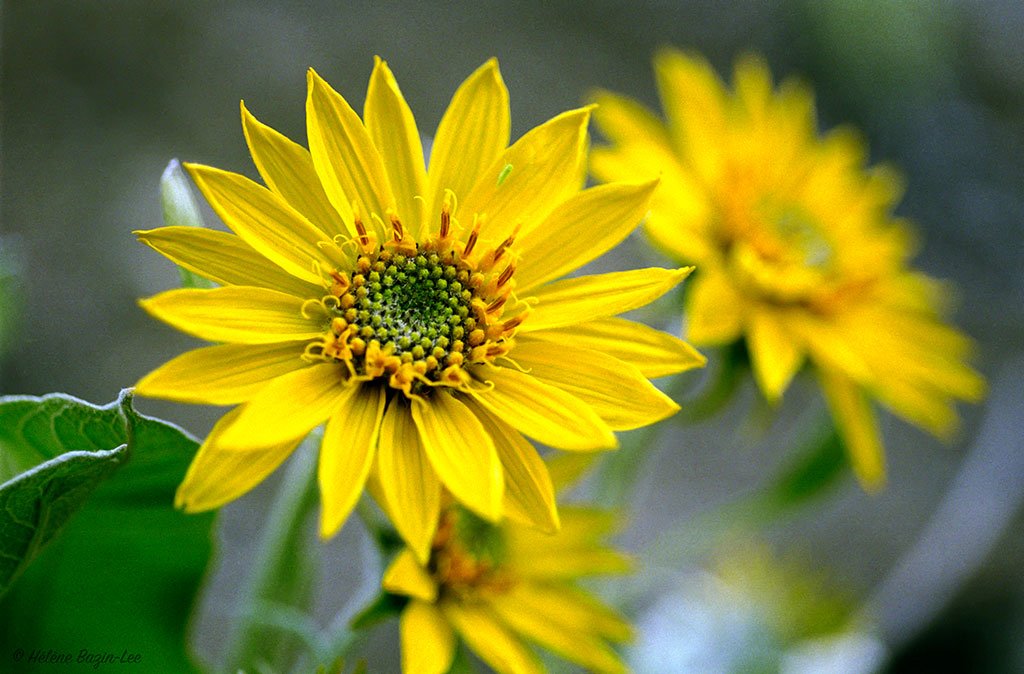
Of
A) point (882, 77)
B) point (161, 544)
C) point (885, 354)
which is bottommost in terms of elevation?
point (161, 544)

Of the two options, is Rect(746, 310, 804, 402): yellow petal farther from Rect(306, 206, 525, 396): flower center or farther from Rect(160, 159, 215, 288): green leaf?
Rect(160, 159, 215, 288): green leaf

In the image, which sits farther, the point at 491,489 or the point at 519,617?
the point at 519,617

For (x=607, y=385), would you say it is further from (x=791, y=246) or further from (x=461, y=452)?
(x=791, y=246)

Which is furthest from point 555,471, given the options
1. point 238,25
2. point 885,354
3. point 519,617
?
point 238,25

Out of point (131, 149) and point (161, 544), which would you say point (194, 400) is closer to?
point (161, 544)

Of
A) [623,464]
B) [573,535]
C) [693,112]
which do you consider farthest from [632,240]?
[573,535]

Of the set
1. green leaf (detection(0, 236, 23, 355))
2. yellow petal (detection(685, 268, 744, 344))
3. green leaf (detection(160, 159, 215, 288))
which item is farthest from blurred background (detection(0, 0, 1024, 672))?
green leaf (detection(160, 159, 215, 288))

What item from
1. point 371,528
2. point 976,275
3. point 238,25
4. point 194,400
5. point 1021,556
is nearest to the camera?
point 194,400
